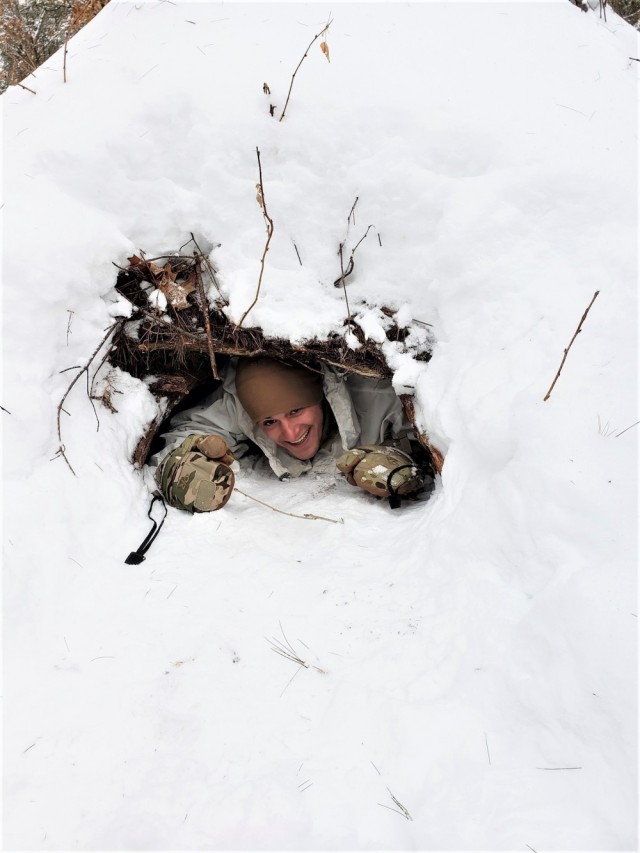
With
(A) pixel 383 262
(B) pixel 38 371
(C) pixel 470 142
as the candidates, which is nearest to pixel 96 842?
(B) pixel 38 371

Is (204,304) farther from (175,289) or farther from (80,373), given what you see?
(80,373)

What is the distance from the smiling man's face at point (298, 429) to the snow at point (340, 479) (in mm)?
395

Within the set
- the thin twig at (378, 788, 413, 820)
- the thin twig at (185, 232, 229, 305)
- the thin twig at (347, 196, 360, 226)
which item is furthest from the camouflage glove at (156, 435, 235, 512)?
the thin twig at (378, 788, 413, 820)

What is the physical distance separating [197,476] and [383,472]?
127 cm

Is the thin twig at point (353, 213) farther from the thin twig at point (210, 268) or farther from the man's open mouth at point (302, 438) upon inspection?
the man's open mouth at point (302, 438)

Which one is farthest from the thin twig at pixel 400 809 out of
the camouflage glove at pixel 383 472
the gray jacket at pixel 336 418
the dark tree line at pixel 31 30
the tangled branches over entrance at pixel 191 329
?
the dark tree line at pixel 31 30

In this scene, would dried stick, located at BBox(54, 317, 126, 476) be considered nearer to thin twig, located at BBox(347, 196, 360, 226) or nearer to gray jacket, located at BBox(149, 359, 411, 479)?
gray jacket, located at BBox(149, 359, 411, 479)

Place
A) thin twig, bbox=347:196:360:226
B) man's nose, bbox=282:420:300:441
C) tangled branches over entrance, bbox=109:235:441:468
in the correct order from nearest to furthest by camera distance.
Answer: thin twig, bbox=347:196:360:226 → tangled branches over entrance, bbox=109:235:441:468 → man's nose, bbox=282:420:300:441

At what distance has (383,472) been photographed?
3686mm

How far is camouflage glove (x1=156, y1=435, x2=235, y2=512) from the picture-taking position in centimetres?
346

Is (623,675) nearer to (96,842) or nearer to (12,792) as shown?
(96,842)

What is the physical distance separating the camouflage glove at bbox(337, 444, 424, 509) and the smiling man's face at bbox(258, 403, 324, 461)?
0.63 metres

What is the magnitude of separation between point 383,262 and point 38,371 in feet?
7.11

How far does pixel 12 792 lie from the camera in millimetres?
1869
